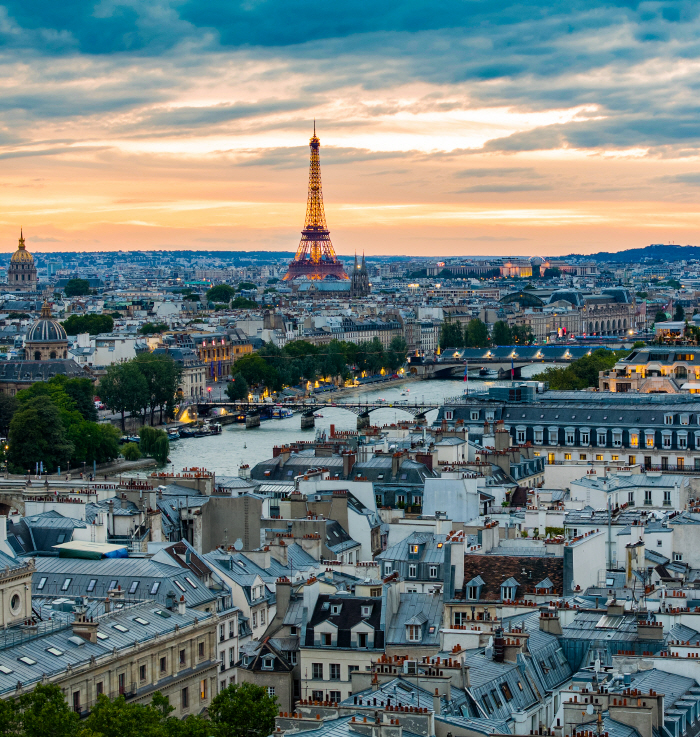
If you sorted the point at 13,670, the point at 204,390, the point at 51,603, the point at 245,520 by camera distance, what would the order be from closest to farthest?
the point at 13,670
the point at 51,603
the point at 245,520
the point at 204,390

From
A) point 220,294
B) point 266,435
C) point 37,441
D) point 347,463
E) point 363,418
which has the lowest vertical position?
point 266,435

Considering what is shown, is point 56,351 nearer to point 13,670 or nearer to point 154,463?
point 154,463

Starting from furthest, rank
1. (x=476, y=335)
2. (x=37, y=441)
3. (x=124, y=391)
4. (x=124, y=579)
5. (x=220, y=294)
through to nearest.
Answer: (x=220, y=294)
(x=476, y=335)
(x=124, y=391)
(x=37, y=441)
(x=124, y=579)

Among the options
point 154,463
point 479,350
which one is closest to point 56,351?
point 154,463

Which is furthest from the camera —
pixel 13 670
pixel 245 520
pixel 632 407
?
pixel 632 407

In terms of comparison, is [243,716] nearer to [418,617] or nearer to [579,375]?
Result: [418,617]

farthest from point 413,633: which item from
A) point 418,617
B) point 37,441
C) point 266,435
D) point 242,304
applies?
point 242,304

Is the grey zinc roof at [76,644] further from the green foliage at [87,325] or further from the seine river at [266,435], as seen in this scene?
the green foliage at [87,325]

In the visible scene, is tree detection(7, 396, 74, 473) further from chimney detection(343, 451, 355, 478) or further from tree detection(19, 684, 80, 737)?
tree detection(19, 684, 80, 737)
